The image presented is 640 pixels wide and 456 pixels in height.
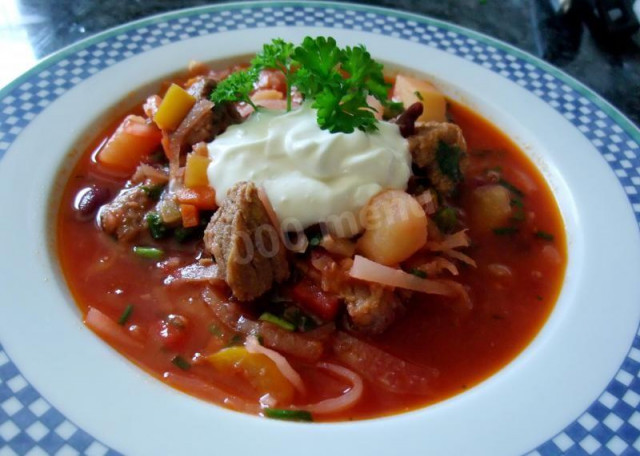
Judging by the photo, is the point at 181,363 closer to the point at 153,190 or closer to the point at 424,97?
the point at 153,190

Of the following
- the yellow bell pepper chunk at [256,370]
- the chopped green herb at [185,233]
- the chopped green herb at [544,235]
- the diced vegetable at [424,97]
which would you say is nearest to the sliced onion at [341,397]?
the yellow bell pepper chunk at [256,370]

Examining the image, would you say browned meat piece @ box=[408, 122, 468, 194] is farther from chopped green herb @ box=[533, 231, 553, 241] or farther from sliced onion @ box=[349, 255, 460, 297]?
sliced onion @ box=[349, 255, 460, 297]

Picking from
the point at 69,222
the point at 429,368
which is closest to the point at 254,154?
the point at 69,222

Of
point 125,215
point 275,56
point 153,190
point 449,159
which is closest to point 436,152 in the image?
point 449,159

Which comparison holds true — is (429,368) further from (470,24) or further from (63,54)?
(470,24)

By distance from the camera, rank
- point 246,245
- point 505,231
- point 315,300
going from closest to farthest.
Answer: point 246,245, point 315,300, point 505,231

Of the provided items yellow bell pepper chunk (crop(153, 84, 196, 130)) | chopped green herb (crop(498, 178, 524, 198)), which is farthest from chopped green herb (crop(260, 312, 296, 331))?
chopped green herb (crop(498, 178, 524, 198))
